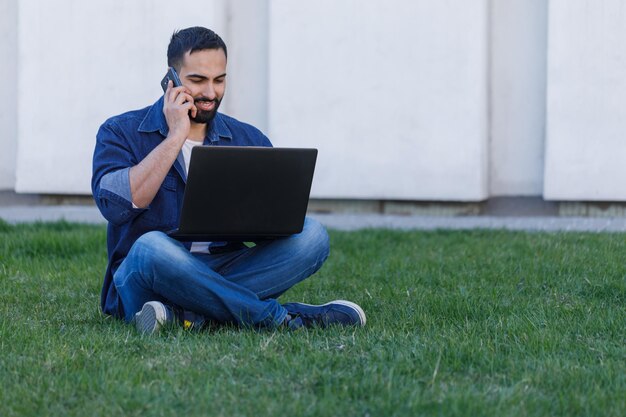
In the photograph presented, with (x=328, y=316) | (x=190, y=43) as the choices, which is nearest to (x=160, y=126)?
(x=190, y=43)

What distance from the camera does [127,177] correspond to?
460 cm

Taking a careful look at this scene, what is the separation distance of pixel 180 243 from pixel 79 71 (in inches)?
222

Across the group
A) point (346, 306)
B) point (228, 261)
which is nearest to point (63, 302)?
point (228, 261)

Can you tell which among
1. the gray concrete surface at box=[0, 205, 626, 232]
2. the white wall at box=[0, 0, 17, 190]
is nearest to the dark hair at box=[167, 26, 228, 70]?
the gray concrete surface at box=[0, 205, 626, 232]

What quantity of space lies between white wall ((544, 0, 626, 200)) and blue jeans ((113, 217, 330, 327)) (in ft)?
15.4

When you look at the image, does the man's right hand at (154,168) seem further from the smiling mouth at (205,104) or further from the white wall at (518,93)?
the white wall at (518,93)

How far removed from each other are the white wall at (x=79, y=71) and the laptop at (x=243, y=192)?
5.39 metres

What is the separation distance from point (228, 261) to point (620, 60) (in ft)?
16.9

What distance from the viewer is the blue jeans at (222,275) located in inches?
181

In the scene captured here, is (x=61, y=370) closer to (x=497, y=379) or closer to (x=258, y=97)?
(x=497, y=379)

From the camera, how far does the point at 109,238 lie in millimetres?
5094

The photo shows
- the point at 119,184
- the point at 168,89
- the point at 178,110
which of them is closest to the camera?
the point at 119,184

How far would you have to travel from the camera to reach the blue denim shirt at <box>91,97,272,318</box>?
15.2 feet

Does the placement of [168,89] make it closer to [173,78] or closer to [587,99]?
[173,78]
